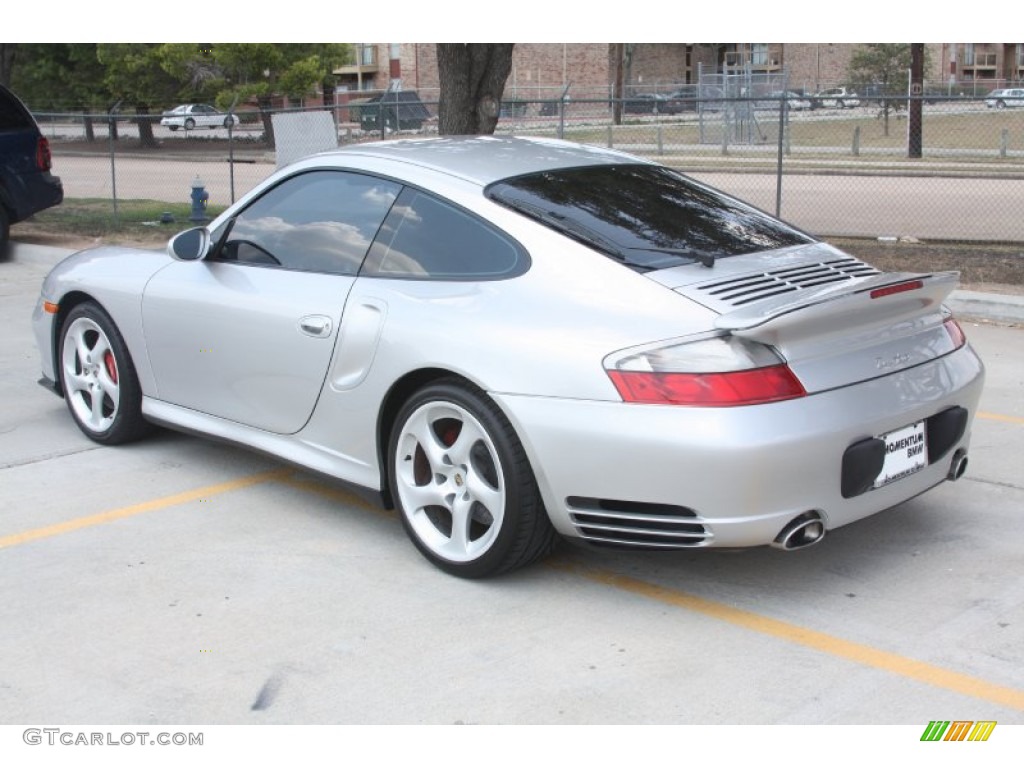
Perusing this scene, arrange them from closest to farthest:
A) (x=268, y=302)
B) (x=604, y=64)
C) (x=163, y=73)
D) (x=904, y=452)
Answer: (x=904, y=452)
(x=268, y=302)
(x=163, y=73)
(x=604, y=64)

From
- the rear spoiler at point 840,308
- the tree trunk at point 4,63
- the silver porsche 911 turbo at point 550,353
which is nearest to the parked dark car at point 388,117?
the tree trunk at point 4,63

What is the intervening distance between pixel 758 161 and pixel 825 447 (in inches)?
902

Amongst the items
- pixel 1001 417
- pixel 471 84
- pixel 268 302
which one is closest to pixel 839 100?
pixel 471 84

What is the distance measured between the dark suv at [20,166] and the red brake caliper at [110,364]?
773 cm

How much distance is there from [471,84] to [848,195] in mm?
9625

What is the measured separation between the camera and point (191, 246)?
5.36 meters

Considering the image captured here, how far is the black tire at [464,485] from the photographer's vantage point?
4113 mm

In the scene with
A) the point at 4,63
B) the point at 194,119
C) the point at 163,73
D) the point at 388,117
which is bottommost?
the point at 388,117

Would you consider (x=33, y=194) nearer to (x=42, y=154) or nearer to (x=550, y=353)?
(x=42, y=154)

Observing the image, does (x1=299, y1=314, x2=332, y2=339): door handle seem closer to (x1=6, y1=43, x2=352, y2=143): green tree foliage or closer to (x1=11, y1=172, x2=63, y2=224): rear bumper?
(x1=11, y1=172, x2=63, y2=224): rear bumper

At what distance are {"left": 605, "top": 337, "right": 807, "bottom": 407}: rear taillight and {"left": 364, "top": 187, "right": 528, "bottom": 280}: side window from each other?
0.68 m

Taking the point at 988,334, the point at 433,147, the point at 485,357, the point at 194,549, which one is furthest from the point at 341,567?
the point at 988,334
